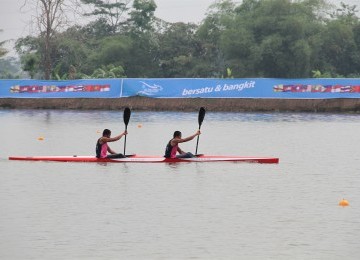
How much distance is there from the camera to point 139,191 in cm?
3038

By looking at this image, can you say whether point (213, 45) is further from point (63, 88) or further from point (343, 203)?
point (343, 203)

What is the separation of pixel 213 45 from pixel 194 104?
2720 cm

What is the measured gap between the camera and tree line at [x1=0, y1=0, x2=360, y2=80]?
84.8m

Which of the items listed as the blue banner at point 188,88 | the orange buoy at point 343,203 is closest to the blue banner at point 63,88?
the blue banner at point 188,88

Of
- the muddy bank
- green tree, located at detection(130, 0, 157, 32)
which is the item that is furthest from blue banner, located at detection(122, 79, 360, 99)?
green tree, located at detection(130, 0, 157, 32)

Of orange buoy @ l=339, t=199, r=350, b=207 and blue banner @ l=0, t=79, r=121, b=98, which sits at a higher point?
blue banner @ l=0, t=79, r=121, b=98

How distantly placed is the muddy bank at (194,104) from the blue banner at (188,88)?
39cm

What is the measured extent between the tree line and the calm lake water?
3541 centimetres

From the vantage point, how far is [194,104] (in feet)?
226

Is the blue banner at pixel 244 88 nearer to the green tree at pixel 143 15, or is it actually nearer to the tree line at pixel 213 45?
the tree line at pixel 213 45

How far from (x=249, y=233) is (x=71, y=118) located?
42.8 m

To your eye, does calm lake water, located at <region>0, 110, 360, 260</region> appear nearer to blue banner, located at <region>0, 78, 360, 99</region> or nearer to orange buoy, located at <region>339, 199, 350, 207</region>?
orange buoy, located at <region>339, 199, 350, 207</region>

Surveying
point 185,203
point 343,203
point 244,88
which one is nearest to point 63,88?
point 244,88

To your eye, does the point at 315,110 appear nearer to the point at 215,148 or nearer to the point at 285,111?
the point at 285,111
